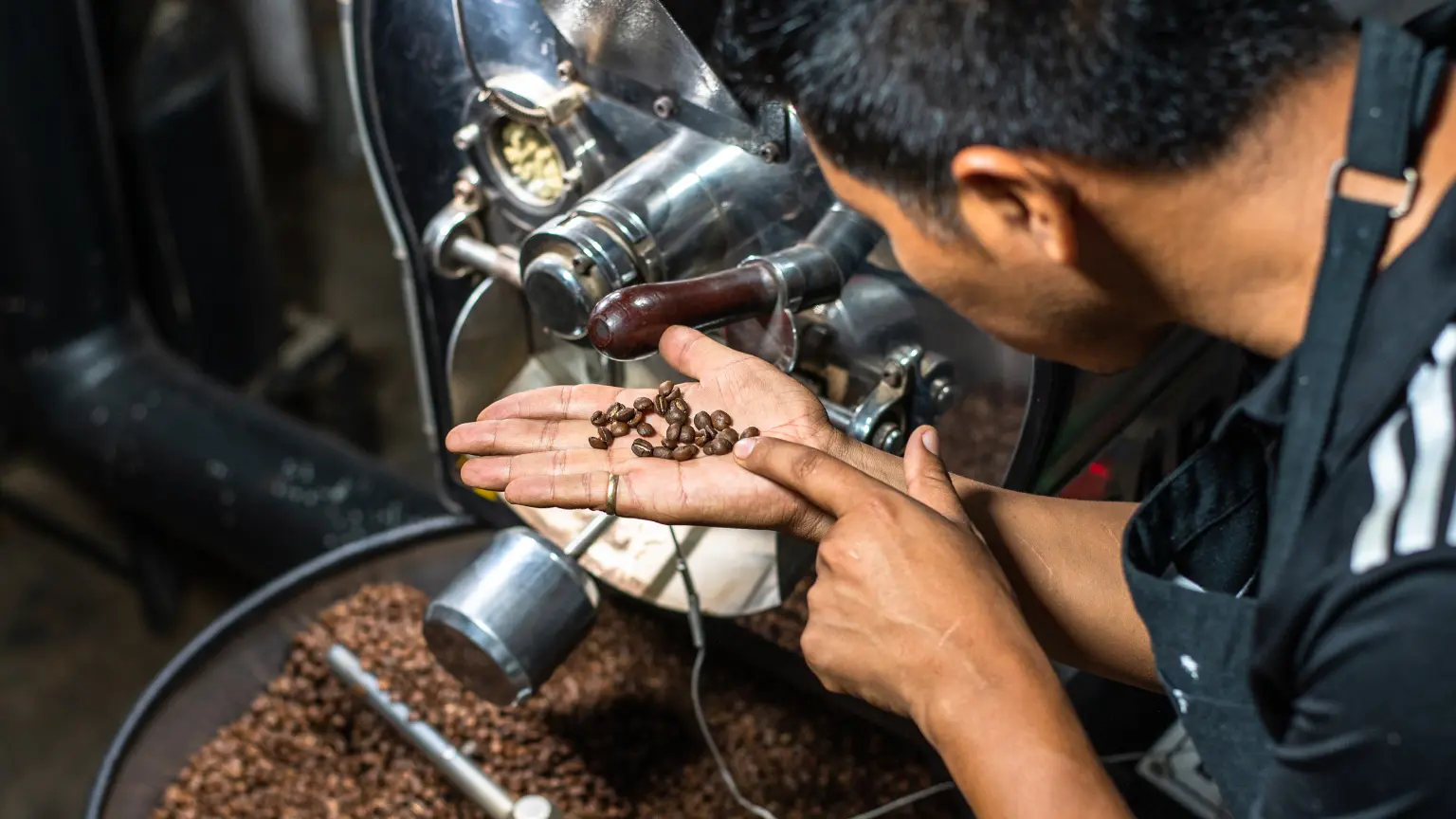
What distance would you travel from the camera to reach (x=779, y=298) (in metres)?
0.88

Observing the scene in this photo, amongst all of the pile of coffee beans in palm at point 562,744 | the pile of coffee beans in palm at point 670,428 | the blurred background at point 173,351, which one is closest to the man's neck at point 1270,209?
the pile of coffee beans in palm at point 670,428

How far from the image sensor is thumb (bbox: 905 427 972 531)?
2.67 feet

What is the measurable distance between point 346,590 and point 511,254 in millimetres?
476

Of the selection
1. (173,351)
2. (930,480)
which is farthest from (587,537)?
(173,351)

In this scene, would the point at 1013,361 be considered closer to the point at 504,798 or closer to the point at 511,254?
the point at 511,254

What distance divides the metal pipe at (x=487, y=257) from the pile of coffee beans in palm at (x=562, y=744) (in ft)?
1.42

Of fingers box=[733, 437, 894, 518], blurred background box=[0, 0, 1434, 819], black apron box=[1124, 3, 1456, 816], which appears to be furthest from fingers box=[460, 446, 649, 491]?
blurred background box=[0, 0, 1434, 819]

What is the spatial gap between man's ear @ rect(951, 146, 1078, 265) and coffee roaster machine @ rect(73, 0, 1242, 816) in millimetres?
214

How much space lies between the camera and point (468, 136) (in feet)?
3.42

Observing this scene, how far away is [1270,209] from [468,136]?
0.64 metres

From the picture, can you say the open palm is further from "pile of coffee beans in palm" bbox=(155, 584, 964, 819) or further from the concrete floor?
the concrete floor

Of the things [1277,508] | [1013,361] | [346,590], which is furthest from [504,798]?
[1277,508]

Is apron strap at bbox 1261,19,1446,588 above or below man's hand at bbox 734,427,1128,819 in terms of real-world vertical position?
above

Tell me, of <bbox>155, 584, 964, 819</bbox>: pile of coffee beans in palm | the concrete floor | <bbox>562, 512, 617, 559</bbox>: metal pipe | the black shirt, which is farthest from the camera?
the concrete floor
